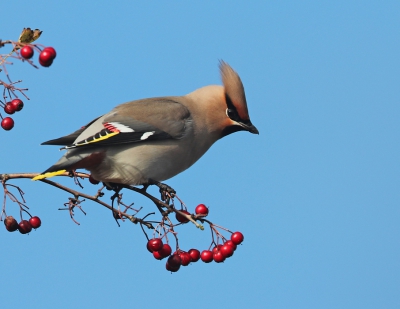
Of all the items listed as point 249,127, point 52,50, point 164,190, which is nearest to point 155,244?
point 164,190

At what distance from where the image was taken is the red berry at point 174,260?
3.63 meters

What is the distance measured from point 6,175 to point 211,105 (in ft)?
6.44

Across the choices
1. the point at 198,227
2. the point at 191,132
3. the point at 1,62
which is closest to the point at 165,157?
the point at 191,132

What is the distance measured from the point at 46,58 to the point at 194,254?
4.89 feet

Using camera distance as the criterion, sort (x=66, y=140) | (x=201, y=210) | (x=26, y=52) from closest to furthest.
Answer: (x=26, y=52) < (x=201, y=210) < (x=66, y=140)

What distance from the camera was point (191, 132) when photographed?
466cm

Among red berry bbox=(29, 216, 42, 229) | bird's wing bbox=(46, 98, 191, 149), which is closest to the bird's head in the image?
bird's wing bbox=(46, 98, 191, 149)

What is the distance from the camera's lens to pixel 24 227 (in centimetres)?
376

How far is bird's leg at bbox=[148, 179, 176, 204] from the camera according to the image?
157 inches

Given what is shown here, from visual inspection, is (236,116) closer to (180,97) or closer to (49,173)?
(180,97)

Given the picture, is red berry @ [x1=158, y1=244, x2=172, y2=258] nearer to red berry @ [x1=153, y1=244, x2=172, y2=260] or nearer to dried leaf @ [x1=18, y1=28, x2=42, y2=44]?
red berry @ [x1=153, y1=244, x2=172, y2=260]

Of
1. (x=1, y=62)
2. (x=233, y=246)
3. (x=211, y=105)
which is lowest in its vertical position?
(x=233, y=246)

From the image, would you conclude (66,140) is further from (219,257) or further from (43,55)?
(43,55)

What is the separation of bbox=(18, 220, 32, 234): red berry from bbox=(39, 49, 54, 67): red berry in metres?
1.31
